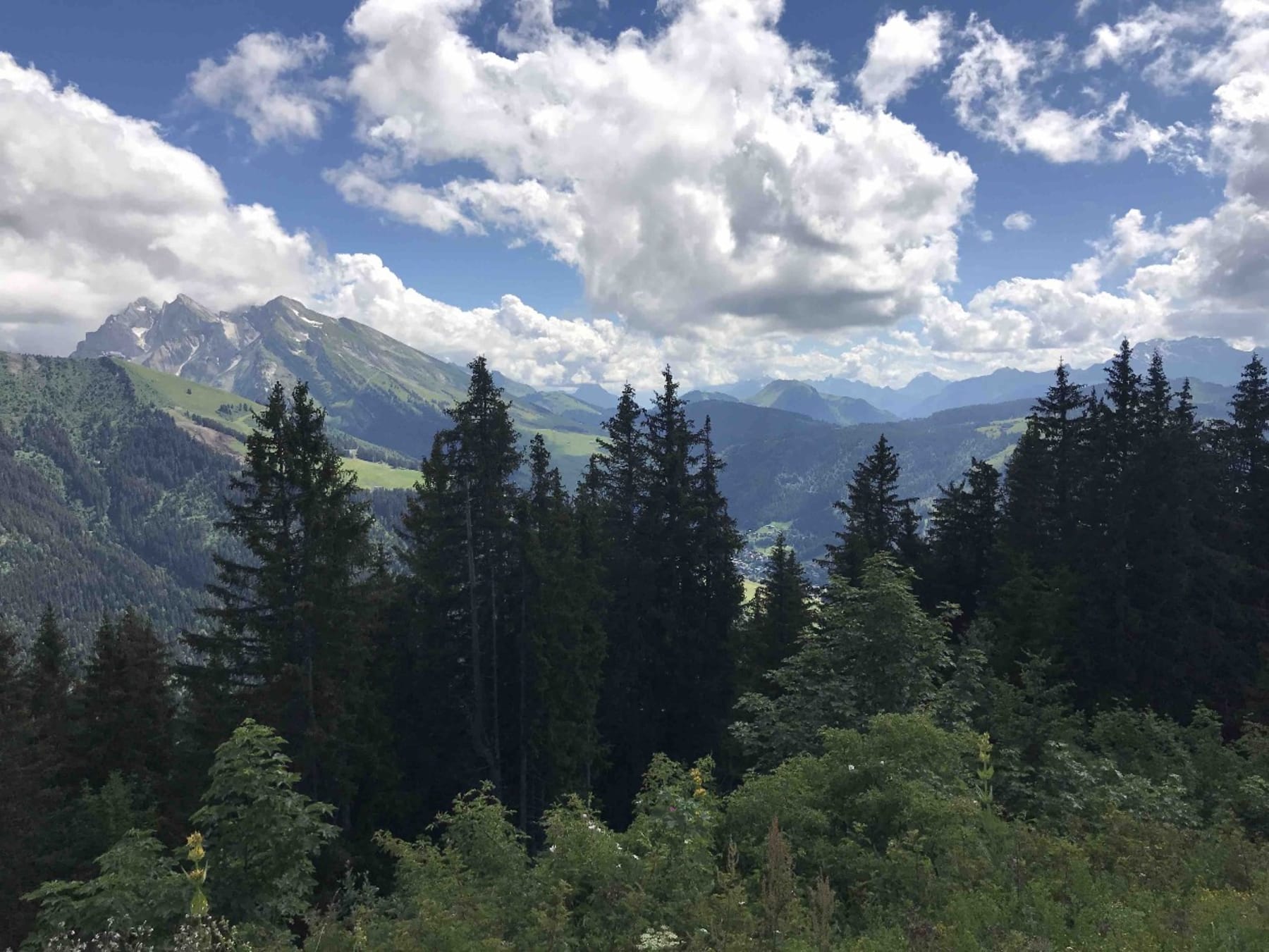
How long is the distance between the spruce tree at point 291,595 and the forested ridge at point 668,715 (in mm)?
112

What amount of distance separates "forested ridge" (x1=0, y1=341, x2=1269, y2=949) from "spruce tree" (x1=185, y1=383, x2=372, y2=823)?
4.4 inches

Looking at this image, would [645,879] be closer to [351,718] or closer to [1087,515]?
[351,718]

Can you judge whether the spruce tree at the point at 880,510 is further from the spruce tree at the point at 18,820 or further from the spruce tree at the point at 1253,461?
the spruce tree at the point at 18,820

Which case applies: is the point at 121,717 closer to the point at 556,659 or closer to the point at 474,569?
the point at 474,569

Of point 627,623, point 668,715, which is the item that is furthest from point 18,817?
point 668,715

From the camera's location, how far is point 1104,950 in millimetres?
5980

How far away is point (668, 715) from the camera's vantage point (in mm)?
30828

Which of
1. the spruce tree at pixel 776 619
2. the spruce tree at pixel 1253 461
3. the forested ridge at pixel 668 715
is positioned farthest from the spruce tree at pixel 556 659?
the spruce tree at pixel 1253 461

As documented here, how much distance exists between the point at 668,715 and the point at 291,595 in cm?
1802

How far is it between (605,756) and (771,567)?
11.9 meters

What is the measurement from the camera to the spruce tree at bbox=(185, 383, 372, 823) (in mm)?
19062

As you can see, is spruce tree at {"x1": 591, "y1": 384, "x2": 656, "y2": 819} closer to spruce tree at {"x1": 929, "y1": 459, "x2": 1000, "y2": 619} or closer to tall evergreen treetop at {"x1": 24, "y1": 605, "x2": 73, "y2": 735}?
spruce tree at {"x1": 929, "y1": 459, "x2": 1000, "y2": 619}

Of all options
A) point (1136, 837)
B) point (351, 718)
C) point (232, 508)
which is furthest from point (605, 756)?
point (1136, 837)

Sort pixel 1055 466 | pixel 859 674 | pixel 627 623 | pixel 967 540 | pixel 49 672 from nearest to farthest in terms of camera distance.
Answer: pixel 859 674 < pixel 627 623 < pixel 49 672 < pixel 1055 466 < pixel 967 540
